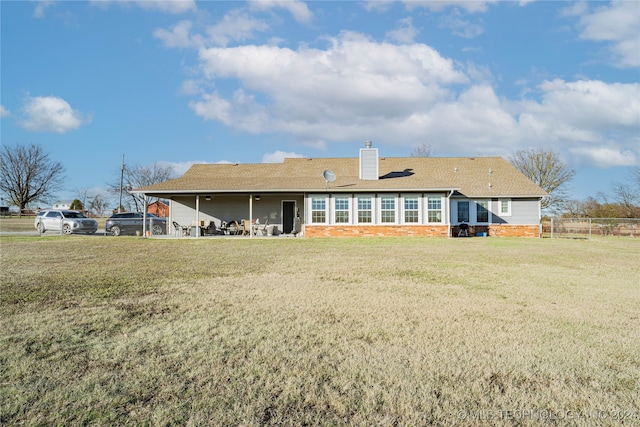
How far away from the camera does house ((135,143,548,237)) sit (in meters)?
21.6

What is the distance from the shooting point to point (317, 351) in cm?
395

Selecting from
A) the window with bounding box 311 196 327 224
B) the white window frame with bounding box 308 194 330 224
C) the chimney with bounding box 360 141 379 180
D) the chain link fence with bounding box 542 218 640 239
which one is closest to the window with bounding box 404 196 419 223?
the chimney with bounding box 360 141 379 180

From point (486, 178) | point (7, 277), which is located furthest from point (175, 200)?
point (486, 178)

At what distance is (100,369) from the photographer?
11.4ft

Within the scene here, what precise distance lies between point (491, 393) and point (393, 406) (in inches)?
31.3

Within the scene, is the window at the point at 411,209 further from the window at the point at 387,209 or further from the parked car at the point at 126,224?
the parked car at the point at 126,224

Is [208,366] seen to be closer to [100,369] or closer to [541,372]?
[100,369]

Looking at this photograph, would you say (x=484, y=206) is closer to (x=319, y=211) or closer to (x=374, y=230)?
(x=374, y=230)

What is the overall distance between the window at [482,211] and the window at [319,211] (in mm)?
8869

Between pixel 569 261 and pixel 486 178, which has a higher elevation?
pixel 486 178

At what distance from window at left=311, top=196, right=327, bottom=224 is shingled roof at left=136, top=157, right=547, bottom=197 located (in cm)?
86

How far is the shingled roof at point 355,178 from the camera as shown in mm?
21281

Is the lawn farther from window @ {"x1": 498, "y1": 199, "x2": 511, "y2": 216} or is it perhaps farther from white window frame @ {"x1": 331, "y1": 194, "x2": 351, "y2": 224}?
window @ {"x1": 498, "y1": 199, "x2": 511, "y2": 216}

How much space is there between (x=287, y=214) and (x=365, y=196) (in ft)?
15.8
